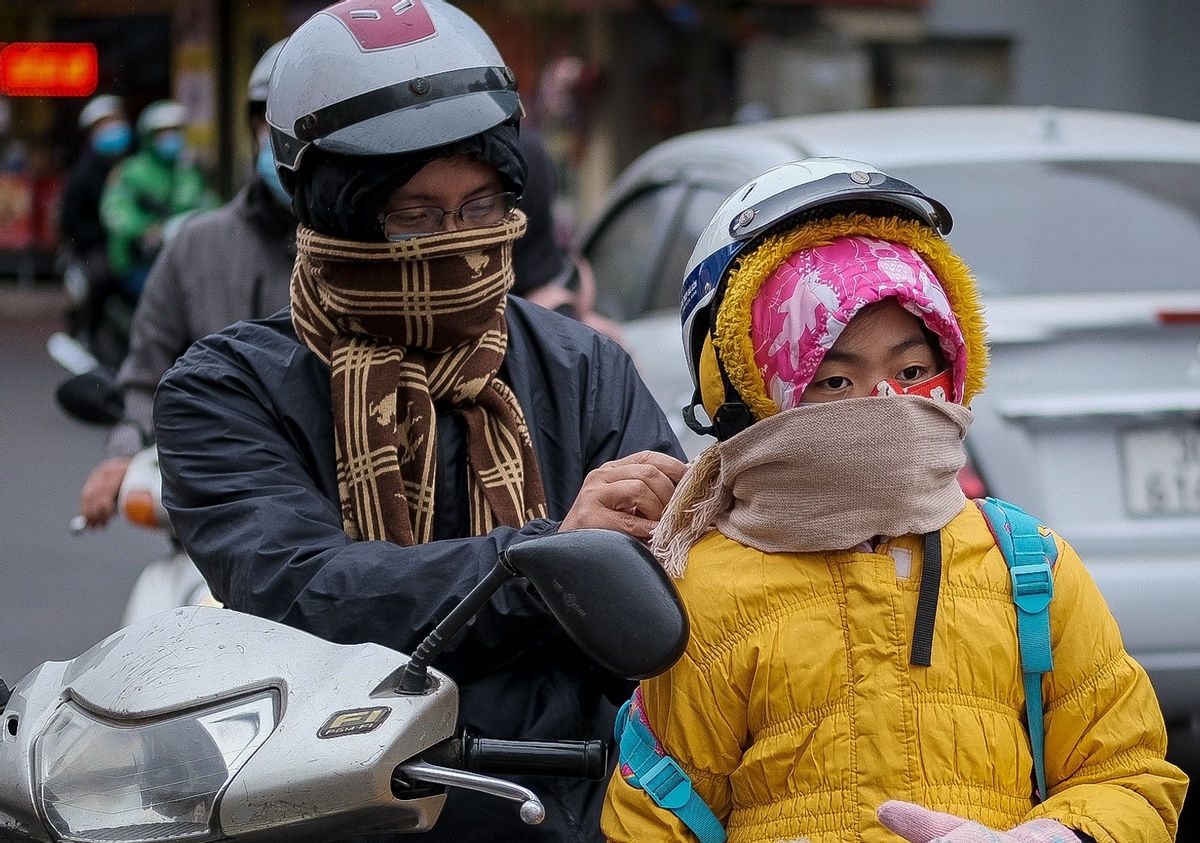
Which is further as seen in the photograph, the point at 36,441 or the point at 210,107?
the point at 210,107

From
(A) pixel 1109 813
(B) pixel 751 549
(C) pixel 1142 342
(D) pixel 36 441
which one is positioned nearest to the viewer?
(A) pixel 1109 813

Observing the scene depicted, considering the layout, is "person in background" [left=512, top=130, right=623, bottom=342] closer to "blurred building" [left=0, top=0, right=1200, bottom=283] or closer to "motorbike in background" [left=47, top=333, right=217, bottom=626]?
"motorbike in background" [left=47, top=333, right=217, bottom=626]

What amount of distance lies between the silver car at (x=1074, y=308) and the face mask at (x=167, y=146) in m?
9.54

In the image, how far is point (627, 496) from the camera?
200 cm

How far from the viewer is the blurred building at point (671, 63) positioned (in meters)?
19.8

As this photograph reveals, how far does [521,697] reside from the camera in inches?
82.0

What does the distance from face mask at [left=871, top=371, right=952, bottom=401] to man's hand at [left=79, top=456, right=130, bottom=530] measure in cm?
257

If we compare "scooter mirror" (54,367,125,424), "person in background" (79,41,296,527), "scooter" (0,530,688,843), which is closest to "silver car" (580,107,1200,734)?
"person in background" (79,41,296,527)

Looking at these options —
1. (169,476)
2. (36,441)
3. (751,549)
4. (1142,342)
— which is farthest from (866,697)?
(36,441)

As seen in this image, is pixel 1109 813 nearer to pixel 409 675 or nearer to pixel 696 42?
pixel 409 675

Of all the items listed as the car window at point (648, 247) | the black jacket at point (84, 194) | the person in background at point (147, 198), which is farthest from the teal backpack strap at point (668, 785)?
the black jacket at point (84, 194)

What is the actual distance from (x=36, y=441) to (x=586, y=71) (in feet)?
36.3

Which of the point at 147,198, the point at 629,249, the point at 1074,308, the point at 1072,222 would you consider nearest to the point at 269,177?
the point at 629,249

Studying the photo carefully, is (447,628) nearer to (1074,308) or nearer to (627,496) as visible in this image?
(627,496)
